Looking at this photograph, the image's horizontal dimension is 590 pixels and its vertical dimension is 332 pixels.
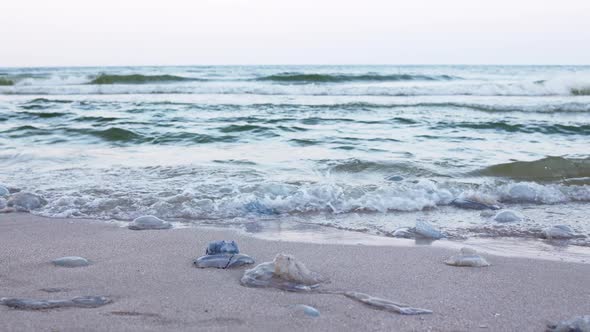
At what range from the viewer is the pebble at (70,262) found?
2.80 meters

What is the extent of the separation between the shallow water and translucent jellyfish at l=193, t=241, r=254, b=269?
3.34 ft

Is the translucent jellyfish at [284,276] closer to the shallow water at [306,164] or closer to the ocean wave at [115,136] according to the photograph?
the shallow water at [306,164]

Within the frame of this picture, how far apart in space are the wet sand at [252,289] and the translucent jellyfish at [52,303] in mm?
48

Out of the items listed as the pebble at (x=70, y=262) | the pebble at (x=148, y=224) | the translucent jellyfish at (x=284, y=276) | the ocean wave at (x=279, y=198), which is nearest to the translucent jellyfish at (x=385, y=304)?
the translucent jellyfish at (x=284, y=276)

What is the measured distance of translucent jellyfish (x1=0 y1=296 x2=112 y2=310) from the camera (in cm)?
217

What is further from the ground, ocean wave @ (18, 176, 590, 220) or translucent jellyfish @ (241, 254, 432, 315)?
translucent jellyfish @ (241, 254, 432, 315)

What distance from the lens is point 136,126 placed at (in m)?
8.49

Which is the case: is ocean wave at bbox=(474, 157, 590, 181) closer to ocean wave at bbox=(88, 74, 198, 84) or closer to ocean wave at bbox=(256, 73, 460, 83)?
ocean wave at bbox=(256, 73, 460, 83)

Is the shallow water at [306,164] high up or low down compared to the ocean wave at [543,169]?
down

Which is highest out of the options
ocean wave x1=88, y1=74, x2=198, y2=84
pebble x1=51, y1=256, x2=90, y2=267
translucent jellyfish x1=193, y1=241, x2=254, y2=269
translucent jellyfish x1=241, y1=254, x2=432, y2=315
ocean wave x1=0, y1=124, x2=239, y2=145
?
translucent jellyfish x1=241, y1=254, x2=432, y2=315

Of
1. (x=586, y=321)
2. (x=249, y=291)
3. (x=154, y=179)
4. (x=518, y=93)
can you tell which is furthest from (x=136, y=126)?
(x=518, y=93)

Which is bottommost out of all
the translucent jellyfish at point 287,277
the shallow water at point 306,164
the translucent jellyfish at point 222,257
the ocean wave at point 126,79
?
the ocean wave at point 126,79

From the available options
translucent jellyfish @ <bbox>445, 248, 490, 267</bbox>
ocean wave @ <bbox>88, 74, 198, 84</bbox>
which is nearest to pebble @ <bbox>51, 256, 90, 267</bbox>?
translucent jellyfish @ <bbox>445, 248, 490, 267</bbox>

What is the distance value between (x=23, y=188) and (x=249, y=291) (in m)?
3.03
